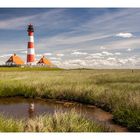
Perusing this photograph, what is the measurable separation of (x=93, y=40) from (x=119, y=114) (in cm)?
190

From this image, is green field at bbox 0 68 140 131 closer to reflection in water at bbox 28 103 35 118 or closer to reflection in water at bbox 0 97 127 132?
reflection in water at bbox 0 97 127 132

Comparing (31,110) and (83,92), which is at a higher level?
(83,92)

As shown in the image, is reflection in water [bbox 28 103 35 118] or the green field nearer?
the green field

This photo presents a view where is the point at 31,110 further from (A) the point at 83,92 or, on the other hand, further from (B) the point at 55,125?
(B) the point at 55,125

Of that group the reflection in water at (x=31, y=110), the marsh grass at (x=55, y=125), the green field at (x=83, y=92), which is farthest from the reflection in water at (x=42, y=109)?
the marsh grass at (x=55, y=125)

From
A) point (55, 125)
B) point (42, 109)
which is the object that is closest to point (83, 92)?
point (42, 109)

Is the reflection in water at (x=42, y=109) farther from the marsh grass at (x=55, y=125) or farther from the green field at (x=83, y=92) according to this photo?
the marsh grass at (x=55, y=125)

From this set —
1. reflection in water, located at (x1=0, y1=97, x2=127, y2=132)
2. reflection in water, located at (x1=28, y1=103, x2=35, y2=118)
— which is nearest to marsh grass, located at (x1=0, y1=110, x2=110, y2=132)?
reflection in water, located at (x1=0, y1=97, x2=127, y2=132)

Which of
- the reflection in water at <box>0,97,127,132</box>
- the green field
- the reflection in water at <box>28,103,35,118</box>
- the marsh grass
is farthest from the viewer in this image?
the reflection in water at <box>28,103,35,118</box>

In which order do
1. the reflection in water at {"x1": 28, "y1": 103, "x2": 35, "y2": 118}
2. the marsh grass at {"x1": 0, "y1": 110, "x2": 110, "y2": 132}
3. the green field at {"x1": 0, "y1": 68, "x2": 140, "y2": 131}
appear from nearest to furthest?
the marsh grass at {"x1": 0, "y1": 110, "x2": 110, "y2": 132} → the green field at {"x1": 0, "y1": 68, "x2": 140, "y2": 131} → the reflection in water at {"x1": 28, "y1": 103, "x2": 35, "y2": 118}

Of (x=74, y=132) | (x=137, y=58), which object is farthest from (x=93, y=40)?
(x=74, y=132)

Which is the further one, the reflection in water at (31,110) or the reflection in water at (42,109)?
the reflection in water at (31,110)

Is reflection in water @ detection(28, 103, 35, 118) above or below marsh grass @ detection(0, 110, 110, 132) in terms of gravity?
below

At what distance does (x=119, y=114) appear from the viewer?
773cm
